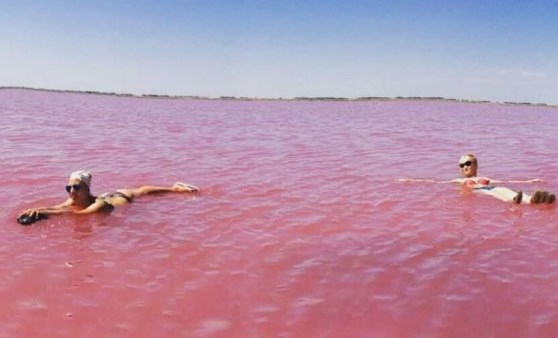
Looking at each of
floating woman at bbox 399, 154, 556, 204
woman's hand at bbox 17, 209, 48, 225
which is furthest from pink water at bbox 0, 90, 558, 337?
floating woman at bbox 399, 154, 556, 204

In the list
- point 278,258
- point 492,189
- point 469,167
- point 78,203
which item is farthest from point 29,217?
point 469,167

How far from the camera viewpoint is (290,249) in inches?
310

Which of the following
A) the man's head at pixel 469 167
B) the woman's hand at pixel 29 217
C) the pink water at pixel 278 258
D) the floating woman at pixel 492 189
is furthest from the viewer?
the man's head at pixel 469 167

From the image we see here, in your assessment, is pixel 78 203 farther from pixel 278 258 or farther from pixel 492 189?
pixel 492 189

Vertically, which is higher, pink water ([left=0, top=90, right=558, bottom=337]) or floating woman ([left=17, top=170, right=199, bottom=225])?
floating woman ([left=17, top=170, right=199, bottom=225])

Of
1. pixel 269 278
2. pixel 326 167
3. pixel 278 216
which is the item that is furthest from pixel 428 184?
pixel 269 278

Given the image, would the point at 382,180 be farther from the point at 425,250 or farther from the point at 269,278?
the point at 269,278

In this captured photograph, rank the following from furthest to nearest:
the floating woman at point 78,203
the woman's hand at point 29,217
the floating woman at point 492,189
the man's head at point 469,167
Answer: the man's head at point 469,167 < the floating woman at point 492,189 < the floating woman at point 78,203 < the woman's hand at point 29,217

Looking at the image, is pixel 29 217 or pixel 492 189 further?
pixel 492 189

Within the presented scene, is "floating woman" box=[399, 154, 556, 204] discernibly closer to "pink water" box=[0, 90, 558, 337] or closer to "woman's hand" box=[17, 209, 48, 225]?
"pink water" box=[0, 90, 558, 337]

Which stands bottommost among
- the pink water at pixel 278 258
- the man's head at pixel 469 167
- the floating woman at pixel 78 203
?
the pink water at pixel 278 258

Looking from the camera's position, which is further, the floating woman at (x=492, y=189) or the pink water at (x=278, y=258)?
the floating woman at (x=492, y=189)

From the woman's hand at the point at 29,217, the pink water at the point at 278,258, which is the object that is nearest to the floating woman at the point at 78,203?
the woman's hand at the point at 29,217

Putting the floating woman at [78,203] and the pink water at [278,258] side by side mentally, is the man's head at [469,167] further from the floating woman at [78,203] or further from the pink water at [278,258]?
the floating woman at [78,203]
